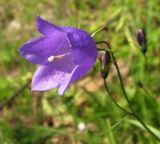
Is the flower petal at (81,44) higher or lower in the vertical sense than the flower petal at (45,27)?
lower

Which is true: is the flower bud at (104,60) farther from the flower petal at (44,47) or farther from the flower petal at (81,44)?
the flower petal at (44,47)

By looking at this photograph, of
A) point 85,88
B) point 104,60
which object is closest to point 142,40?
point 104,60

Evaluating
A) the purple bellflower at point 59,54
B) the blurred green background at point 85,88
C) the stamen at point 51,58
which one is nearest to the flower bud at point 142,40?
the blurred green background at point 85,88

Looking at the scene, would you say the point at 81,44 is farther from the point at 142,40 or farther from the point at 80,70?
the point at 142,40

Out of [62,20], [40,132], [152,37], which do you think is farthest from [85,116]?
[62,20]

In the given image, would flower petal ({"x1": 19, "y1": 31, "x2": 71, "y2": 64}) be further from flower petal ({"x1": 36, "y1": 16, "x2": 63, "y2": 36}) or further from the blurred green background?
the blurred green background

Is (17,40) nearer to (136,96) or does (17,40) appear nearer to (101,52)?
(136,96)

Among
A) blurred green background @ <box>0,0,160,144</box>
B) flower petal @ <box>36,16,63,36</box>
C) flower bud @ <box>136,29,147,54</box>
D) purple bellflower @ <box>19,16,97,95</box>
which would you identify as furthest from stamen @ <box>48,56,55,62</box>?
blurred green background @ <box>0,0,160,144</box>
